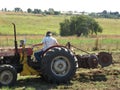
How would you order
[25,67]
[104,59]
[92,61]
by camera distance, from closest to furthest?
[25,67]
[92,61]
[104,59]

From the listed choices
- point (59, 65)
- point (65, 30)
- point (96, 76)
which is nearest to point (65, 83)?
point (59, 65)

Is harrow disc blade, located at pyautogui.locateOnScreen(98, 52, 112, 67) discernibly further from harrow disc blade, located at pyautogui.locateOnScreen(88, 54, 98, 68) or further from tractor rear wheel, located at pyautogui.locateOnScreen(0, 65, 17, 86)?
tractor rear wheel, located at pyautogui.locateOnScreen(0, 65, 17, 86)

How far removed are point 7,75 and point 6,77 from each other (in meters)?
0.07

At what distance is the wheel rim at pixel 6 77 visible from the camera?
10891 mm

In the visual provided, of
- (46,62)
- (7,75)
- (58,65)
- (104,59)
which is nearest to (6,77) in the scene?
(7,75)

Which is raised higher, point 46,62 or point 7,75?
point 46,62

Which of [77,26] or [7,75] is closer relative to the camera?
[7,75]

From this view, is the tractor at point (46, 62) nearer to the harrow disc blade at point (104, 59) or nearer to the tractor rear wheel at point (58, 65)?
the tractor rear wheel at point (58, 65)

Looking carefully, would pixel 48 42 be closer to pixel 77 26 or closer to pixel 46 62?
pixel 46 62

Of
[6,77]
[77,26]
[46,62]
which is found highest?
[46,62]

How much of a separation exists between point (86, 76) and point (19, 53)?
247 cm

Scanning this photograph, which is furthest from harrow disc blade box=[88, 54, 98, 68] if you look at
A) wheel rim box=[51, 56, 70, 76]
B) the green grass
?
the green grass

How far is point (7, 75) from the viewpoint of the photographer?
10.9m

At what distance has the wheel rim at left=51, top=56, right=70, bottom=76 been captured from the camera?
1143 cm
